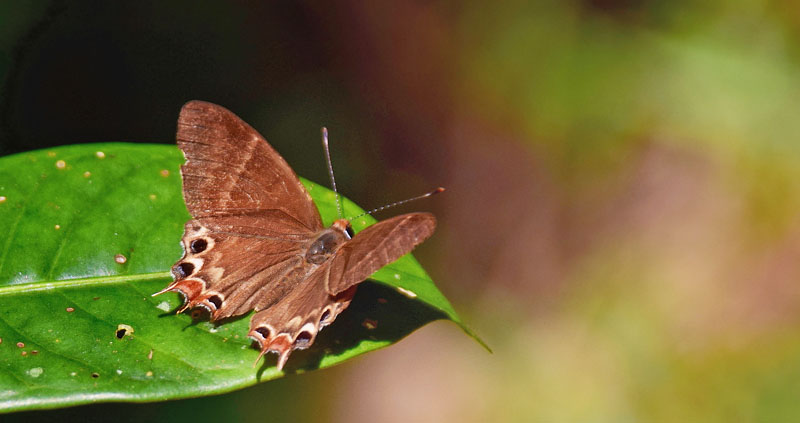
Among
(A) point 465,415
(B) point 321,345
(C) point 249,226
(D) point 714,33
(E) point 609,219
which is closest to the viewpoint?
(B) point 321,345

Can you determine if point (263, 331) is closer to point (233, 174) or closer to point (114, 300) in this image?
point (114, 300)

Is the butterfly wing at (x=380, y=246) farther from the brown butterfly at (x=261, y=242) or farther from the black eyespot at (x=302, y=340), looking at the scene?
the black eyespot at (x=302, y=340)

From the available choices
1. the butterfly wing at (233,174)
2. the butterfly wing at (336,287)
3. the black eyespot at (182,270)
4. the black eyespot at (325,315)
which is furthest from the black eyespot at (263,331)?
the butterfly wing at (233,174)

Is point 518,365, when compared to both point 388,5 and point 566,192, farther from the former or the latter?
point 388,5

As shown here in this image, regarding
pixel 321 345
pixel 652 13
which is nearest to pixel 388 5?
pixel 652 13

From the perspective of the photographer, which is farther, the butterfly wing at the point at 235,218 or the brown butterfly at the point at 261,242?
the butterfly wing at the point at 235,218

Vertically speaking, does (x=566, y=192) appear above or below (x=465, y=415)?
above

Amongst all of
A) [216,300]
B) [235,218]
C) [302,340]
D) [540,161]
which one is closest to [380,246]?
[302,340]
